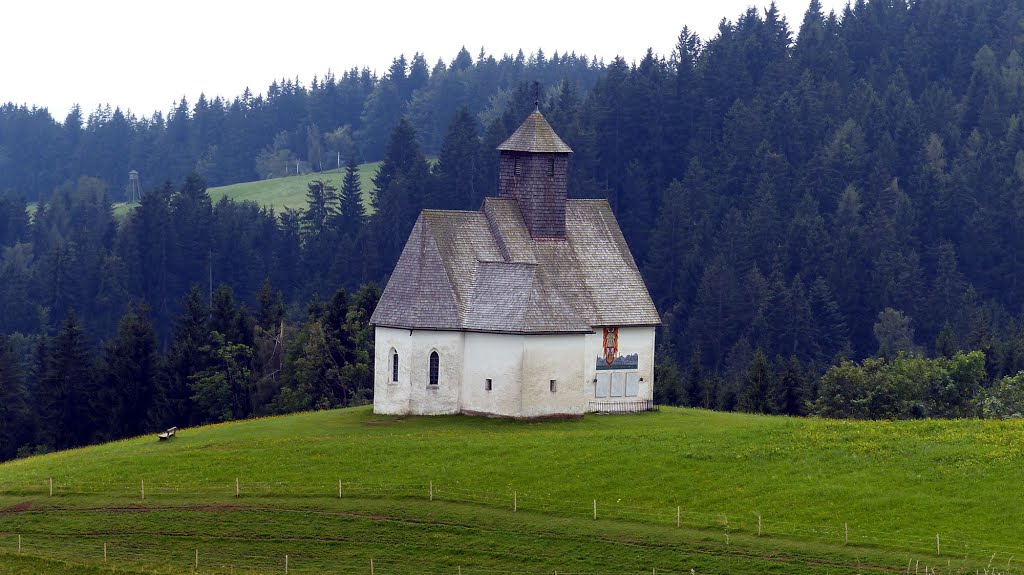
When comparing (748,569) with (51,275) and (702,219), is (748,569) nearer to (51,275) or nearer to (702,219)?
(702,219)

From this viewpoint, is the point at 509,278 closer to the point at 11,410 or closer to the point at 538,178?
the point at 538,178

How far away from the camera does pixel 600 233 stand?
8038 centimetres

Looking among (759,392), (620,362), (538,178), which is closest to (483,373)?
(620,362)

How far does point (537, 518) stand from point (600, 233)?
26.2 m

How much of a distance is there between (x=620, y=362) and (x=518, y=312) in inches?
256

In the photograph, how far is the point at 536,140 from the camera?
79188 mm

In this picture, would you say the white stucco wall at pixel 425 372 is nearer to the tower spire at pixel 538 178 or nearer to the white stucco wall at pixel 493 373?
the white stucco wall at pixel 493 373

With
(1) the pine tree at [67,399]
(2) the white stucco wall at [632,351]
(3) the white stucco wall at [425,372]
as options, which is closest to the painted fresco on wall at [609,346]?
(2) the white stucco wall at [632,351]

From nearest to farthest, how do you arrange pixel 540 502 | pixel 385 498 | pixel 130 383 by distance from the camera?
pixel 540 502 → pixel 385 498 → pixel 130 383

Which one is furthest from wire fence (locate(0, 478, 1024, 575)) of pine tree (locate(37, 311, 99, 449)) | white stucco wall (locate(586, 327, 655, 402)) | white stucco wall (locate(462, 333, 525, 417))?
pine tree (locate(37, 311, 99, 449))

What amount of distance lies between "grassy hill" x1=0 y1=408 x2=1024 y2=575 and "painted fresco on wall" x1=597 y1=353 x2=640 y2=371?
7.60m

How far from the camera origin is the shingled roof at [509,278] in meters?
73.4

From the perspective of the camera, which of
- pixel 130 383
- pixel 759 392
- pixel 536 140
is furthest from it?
pixel 130 383

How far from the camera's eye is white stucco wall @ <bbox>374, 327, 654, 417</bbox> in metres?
72.6
